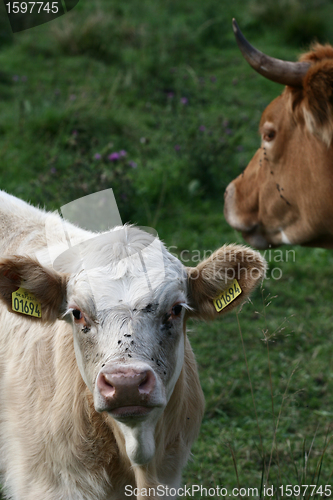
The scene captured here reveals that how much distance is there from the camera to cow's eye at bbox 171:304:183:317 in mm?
2500

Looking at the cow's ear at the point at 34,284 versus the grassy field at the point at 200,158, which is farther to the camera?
the grassy field at the point at 200,158

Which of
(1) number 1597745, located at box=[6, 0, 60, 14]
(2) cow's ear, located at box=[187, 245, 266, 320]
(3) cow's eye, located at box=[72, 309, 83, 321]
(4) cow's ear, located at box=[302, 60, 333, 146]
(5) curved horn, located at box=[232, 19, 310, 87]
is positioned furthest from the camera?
(1) number 1597745, located at box=[6, 0, 60, 14]

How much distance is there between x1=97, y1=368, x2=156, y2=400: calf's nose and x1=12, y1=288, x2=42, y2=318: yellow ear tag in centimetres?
65

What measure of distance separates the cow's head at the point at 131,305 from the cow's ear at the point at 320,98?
130 cm

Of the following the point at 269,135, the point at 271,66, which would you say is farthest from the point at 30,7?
the point at 271,66

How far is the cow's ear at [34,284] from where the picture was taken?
2506 mm

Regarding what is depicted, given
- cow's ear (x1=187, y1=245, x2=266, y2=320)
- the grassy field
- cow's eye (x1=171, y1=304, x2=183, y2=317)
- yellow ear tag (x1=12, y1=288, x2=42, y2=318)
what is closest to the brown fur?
the grassy field

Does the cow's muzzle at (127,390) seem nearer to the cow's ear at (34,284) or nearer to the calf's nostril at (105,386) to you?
the calf's nostril at (105,386)

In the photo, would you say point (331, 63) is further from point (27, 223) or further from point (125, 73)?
point (125, 73)

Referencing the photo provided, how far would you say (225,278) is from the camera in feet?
8.77

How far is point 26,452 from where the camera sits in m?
2.83

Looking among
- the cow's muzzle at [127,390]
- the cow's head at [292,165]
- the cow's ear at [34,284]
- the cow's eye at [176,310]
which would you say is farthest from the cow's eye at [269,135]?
the cow's muzzle at [127,390]

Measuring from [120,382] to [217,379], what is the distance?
260cm

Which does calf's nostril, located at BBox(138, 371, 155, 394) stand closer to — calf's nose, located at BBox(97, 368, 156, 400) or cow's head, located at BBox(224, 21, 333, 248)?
calf's nose, located at BBox(97, 368, 156, 400)
